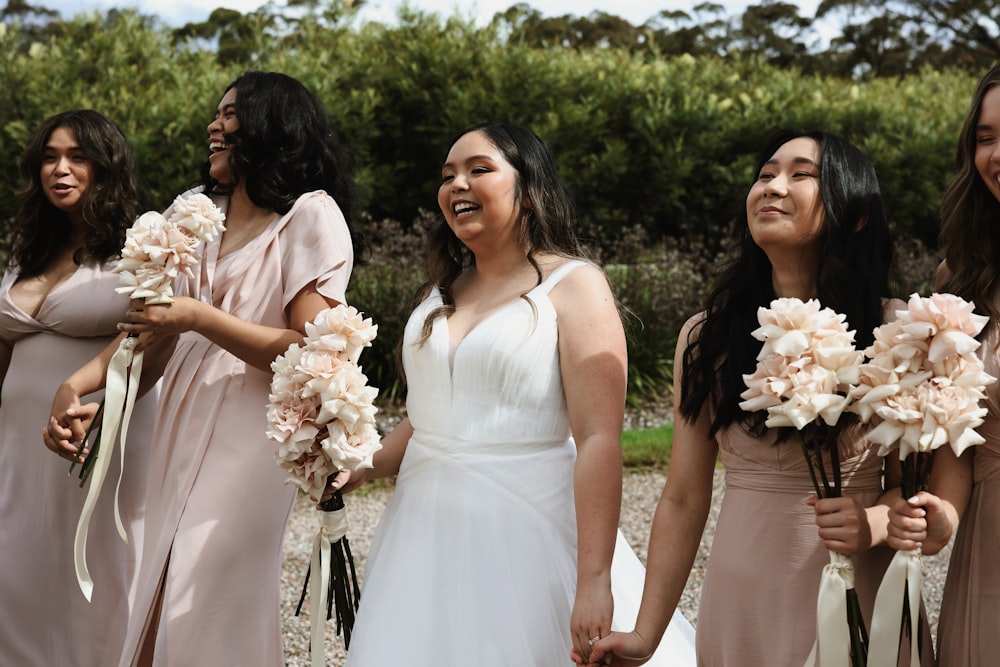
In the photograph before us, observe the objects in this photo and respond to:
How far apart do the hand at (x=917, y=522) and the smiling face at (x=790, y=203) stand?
0.78 metres

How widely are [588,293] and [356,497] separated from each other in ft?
18.9

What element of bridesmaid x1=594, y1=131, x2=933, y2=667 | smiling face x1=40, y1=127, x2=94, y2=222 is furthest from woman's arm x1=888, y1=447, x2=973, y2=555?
smiling face x1=40, y1=127, x2=94, y2=222

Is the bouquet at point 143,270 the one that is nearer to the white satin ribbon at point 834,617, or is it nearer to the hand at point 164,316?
the hand at point 164,316

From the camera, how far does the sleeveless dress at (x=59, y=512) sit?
4715 millimetres

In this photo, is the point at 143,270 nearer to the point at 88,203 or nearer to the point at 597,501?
the point at 88,203

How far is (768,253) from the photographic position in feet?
10.1

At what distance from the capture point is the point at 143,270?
3783 mm

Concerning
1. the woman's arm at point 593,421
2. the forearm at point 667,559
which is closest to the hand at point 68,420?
the woman's arm at point 593,421

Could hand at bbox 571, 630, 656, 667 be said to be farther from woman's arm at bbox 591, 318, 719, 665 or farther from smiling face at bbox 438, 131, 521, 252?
smiling face at bbox 438, 131, 521, 252

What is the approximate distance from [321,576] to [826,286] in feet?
5.63

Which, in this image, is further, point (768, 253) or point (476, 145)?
point (476, 145)

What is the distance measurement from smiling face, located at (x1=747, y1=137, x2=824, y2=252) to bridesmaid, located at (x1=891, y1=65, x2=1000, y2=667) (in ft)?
1.31

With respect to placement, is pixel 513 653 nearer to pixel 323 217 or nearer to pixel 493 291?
pixel 493 291

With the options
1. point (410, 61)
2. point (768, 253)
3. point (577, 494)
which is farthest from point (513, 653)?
point (410, 61)
